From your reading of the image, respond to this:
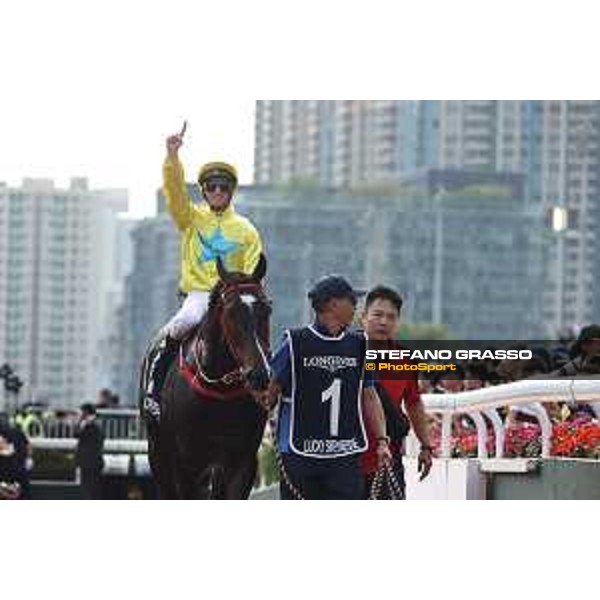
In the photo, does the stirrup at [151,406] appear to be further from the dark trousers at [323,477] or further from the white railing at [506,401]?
the white railing at [506,401]

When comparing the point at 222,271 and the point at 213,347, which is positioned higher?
the point at 222,271

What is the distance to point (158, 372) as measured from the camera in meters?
24.1

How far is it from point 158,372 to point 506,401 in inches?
63.4

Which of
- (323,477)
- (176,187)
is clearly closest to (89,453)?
(323,477)

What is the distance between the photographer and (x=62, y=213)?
2425cm

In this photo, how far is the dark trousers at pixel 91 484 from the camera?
24.1 metres

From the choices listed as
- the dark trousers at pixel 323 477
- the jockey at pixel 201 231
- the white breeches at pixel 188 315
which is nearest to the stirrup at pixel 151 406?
the jockey at pixel 201 231

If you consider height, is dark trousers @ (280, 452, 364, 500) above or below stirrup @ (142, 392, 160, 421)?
below

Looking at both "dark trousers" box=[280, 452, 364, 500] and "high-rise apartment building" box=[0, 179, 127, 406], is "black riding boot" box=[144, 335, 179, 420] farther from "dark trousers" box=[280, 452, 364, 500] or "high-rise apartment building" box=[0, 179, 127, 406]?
"dark trousers" box=[280, 452, 364, 500]

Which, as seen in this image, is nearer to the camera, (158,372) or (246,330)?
(246,330)

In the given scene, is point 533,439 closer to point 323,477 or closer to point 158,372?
point 323,477

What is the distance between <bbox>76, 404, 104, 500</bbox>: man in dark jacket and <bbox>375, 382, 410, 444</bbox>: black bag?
1.30m

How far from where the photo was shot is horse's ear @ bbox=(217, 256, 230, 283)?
24016mm

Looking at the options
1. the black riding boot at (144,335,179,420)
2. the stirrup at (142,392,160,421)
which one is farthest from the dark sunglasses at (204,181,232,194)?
the stirrup at (142,392,160,421)
